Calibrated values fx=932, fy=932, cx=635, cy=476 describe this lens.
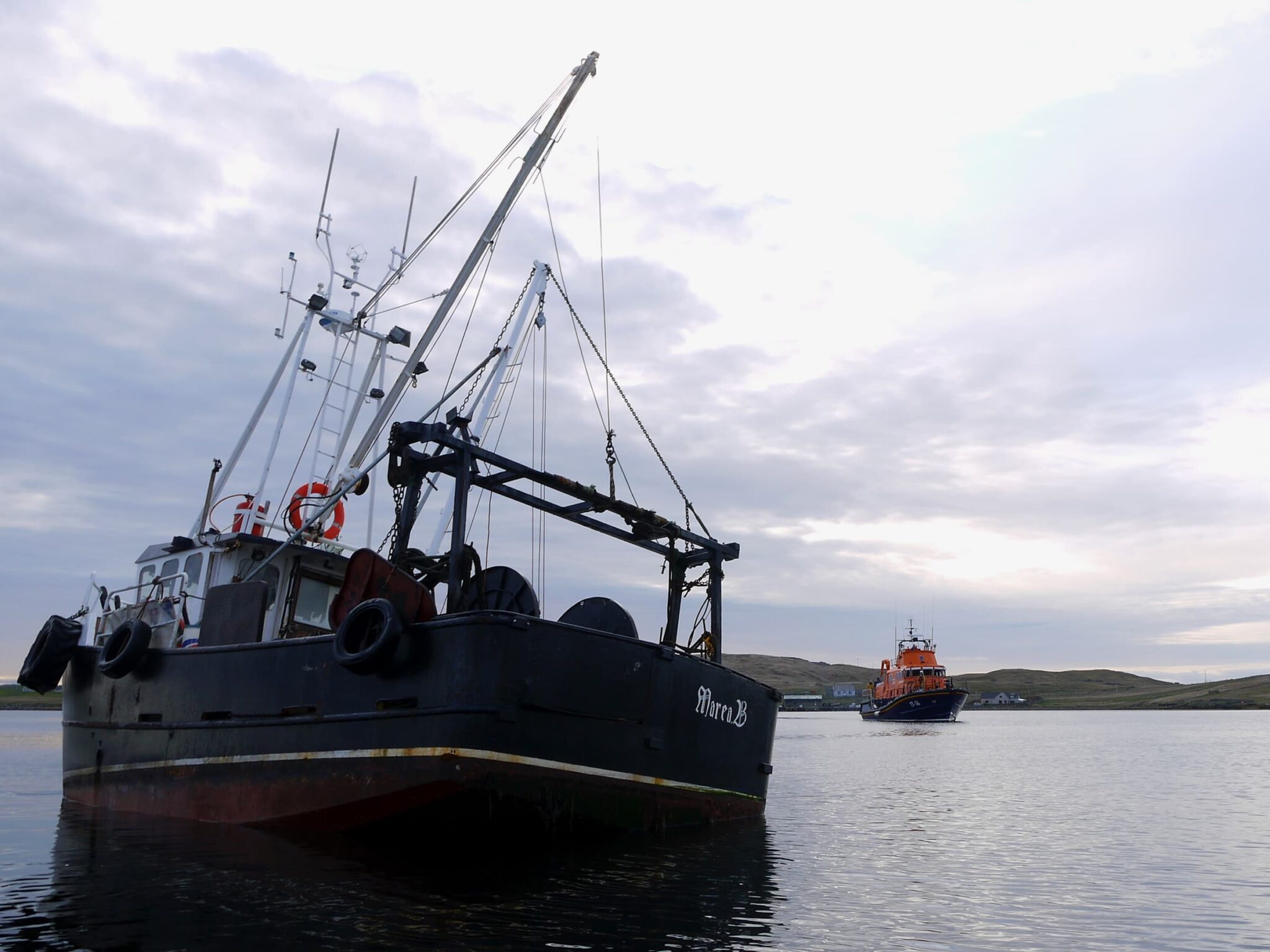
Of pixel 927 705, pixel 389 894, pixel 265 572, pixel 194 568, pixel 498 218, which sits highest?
pixel 498 218

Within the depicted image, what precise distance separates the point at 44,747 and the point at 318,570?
113ft

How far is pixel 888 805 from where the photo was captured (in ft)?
70.8

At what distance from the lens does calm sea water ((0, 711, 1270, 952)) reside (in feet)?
28.4

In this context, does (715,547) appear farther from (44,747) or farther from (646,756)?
(44,747)

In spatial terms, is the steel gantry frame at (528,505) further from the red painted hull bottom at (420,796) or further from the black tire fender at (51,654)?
the black tire fender at (51,654)

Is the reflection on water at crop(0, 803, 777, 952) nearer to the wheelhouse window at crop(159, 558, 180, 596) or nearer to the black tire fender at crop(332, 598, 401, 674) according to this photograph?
the black tire fender at crop(332, 598, 401, 674)

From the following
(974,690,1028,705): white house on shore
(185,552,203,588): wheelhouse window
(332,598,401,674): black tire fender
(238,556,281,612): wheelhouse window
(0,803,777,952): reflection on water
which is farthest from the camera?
(974,690,1028,705): white house on shore

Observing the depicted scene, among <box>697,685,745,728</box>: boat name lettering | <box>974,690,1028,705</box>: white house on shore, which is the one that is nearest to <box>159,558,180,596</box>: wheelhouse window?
<box>697,685,745,728</box>: boat name lettering

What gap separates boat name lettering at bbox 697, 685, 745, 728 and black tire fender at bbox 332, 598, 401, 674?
4.83m

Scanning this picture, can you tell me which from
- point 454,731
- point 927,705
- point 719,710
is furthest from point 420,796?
point 927,705

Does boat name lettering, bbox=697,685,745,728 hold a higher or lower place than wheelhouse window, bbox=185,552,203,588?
lower

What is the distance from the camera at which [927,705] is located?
87125 millimetres

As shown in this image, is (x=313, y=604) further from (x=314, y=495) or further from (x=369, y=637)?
(x=369, y=637)

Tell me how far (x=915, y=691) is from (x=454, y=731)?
84.3 m
